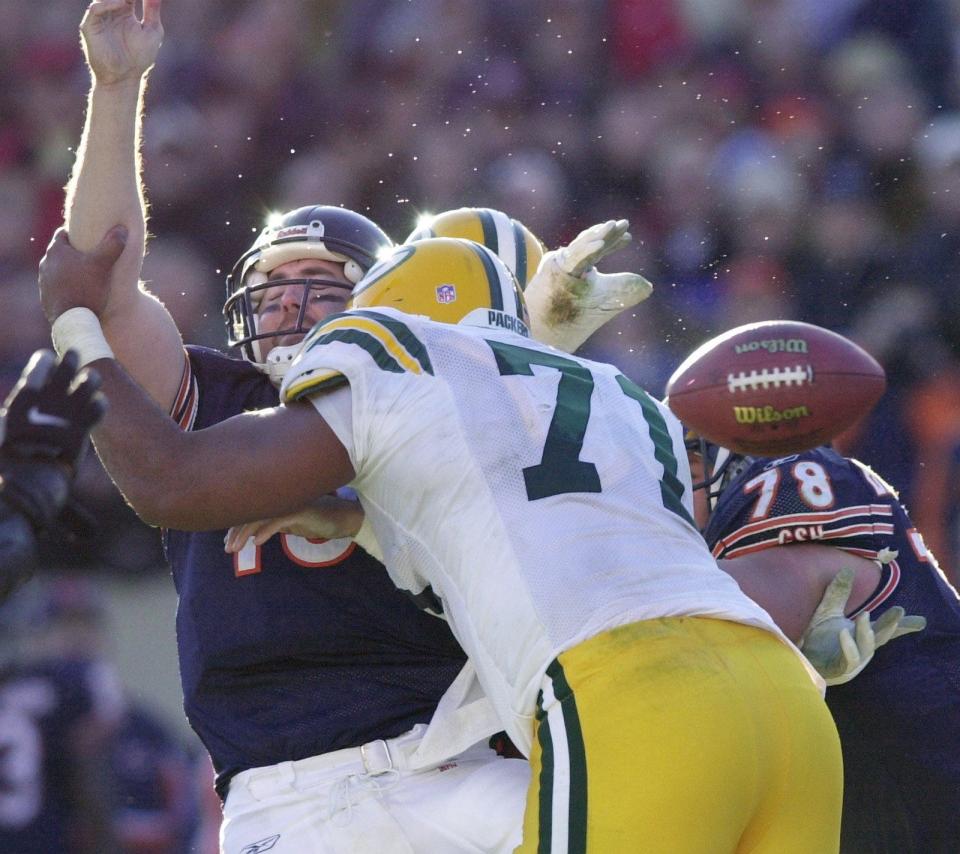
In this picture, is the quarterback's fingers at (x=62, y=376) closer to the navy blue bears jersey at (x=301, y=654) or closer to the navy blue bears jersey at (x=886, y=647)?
the navy blue bears jersey at (x=301, y=654)

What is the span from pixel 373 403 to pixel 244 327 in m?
1.19

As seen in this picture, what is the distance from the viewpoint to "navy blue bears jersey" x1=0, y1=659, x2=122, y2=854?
5.57 m

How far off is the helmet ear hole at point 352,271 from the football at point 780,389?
38.9 inches

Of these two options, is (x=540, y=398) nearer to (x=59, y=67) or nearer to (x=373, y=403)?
(x=373, y=403)

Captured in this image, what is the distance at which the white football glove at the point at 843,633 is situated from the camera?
9.99ft

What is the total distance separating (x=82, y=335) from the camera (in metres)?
2.65

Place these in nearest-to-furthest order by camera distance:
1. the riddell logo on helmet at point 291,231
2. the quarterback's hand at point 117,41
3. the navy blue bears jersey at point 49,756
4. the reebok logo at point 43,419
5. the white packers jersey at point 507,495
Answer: the reebok logo at point 43,419, the white packers jersey at point 507,495, the quarterback's hand at point 117,41, the riddell logo on helmet at point 291,231, the navy blue bears jersey at point 49,756

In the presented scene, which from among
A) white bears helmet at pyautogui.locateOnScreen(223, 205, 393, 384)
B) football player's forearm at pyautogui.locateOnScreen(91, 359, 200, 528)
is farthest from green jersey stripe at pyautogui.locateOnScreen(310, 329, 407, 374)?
white bears helmet at pyautogui.locateOnScreen(223, 205, 393, 384)

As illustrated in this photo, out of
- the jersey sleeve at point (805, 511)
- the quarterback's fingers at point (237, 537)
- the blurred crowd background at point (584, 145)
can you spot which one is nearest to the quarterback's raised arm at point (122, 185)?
the quarterback's fingers at point (237, 537)

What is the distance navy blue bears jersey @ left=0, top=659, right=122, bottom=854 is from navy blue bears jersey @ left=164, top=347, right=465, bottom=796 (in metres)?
2.74

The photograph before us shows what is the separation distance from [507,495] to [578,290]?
1.45 metres

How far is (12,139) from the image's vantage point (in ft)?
24.5

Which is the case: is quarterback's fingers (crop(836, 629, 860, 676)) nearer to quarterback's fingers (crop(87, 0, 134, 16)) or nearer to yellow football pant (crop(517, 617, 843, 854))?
yellow football pant (crop(517, 617, 843, 854))

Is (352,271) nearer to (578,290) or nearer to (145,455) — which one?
(578,290)
